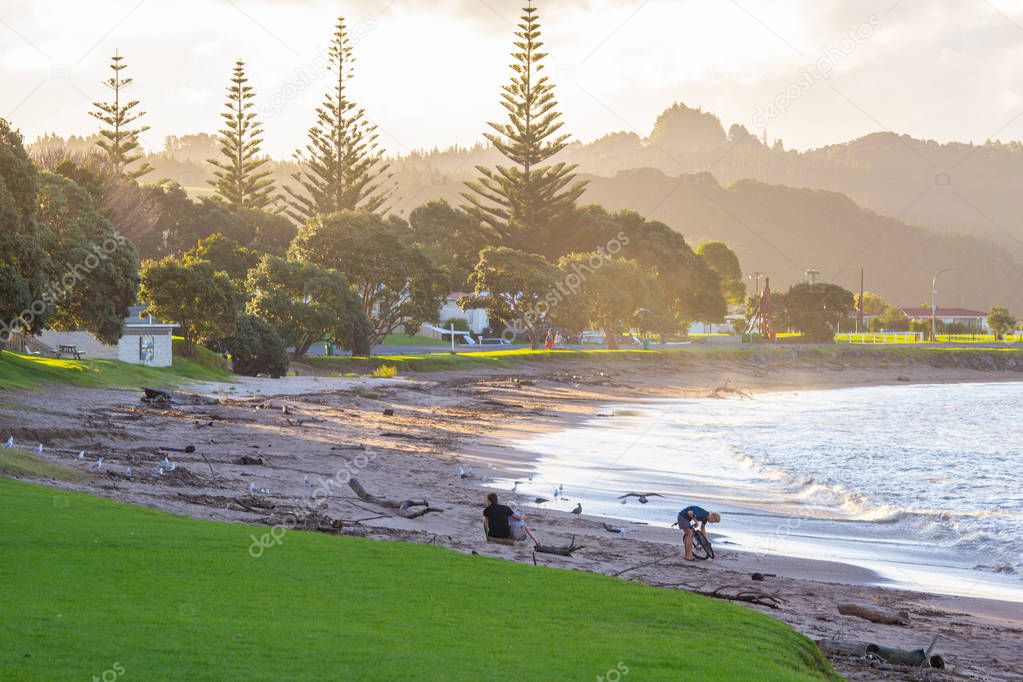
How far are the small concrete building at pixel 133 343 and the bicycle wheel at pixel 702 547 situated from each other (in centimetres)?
3311

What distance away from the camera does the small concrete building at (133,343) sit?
147 ft

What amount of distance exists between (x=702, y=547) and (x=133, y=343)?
3390 cm

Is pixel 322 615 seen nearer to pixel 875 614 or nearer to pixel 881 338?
pixel 875 614

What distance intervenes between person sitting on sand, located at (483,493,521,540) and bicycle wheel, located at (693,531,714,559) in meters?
3.03

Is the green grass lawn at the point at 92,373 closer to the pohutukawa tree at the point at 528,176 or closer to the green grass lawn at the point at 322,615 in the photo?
the green grass lawn at the point at 322,615

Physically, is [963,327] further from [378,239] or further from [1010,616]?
[1010,616]

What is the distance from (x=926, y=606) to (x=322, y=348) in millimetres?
59674

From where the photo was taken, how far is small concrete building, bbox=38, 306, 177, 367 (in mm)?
44719

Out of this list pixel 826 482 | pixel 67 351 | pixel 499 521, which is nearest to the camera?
pixel 499 521

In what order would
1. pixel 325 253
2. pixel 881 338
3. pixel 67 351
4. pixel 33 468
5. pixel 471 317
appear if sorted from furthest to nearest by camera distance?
pixel 881 338 < pixel 471 317 < pixel 325 253 < pixel 67 351 < pixel 33 468

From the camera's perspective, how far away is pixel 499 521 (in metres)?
16.1

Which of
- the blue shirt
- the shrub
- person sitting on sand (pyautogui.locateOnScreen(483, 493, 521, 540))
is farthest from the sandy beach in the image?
the shrub

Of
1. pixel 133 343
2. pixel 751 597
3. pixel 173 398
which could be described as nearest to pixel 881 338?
pixel 133 343

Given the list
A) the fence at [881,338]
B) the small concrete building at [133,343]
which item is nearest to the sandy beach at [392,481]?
the small concrete building at [133,343]
